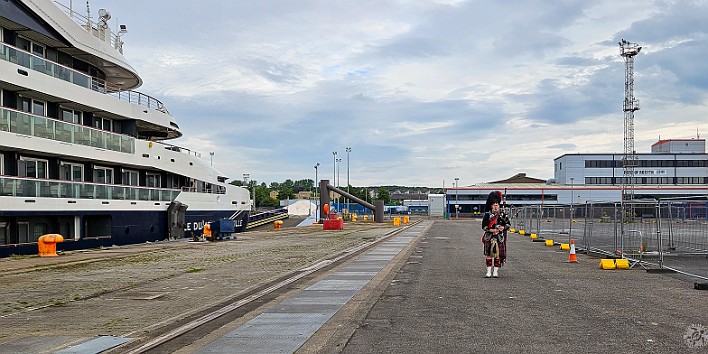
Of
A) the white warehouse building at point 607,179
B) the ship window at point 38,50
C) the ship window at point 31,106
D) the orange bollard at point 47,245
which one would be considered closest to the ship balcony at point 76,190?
the orange bollard at point 47,245

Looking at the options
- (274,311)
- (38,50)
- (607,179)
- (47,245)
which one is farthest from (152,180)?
(607,179)

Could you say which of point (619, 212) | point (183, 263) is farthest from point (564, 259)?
point (183, 263)

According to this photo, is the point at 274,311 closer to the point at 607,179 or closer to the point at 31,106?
the point at 31,106

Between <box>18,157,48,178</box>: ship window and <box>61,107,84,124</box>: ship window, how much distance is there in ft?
8.78

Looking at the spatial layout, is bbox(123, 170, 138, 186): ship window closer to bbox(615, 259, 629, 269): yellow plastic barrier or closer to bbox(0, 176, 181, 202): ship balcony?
bbox(0, 176, 181, 202): ship balcony

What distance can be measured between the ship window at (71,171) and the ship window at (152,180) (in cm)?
590

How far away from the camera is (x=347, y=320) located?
9.13m

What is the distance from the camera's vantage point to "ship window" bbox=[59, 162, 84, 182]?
28.8 metres

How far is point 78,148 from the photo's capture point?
2812 centimetres

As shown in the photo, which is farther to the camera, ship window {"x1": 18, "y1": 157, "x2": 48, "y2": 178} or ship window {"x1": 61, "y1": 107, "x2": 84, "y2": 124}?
ship window {"x1": 61, "y1": 107, "x2": 84, "y2": 124}

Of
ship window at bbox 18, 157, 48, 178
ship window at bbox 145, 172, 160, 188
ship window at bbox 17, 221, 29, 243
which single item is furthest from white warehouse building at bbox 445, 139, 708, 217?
ship window at bbox 17, 221, 29, 243

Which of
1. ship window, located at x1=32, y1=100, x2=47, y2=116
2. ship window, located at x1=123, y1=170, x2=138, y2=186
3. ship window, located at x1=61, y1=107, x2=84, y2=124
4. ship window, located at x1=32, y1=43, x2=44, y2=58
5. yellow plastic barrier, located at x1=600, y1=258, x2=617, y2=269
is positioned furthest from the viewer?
ship window, located at x1=123, y1=170, x2=138, y2=186

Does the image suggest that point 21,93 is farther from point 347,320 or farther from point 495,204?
point 347,320

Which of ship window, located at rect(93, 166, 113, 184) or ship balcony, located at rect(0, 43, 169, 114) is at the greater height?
ship balcony, located at rect(0, 43, 169, 114)
